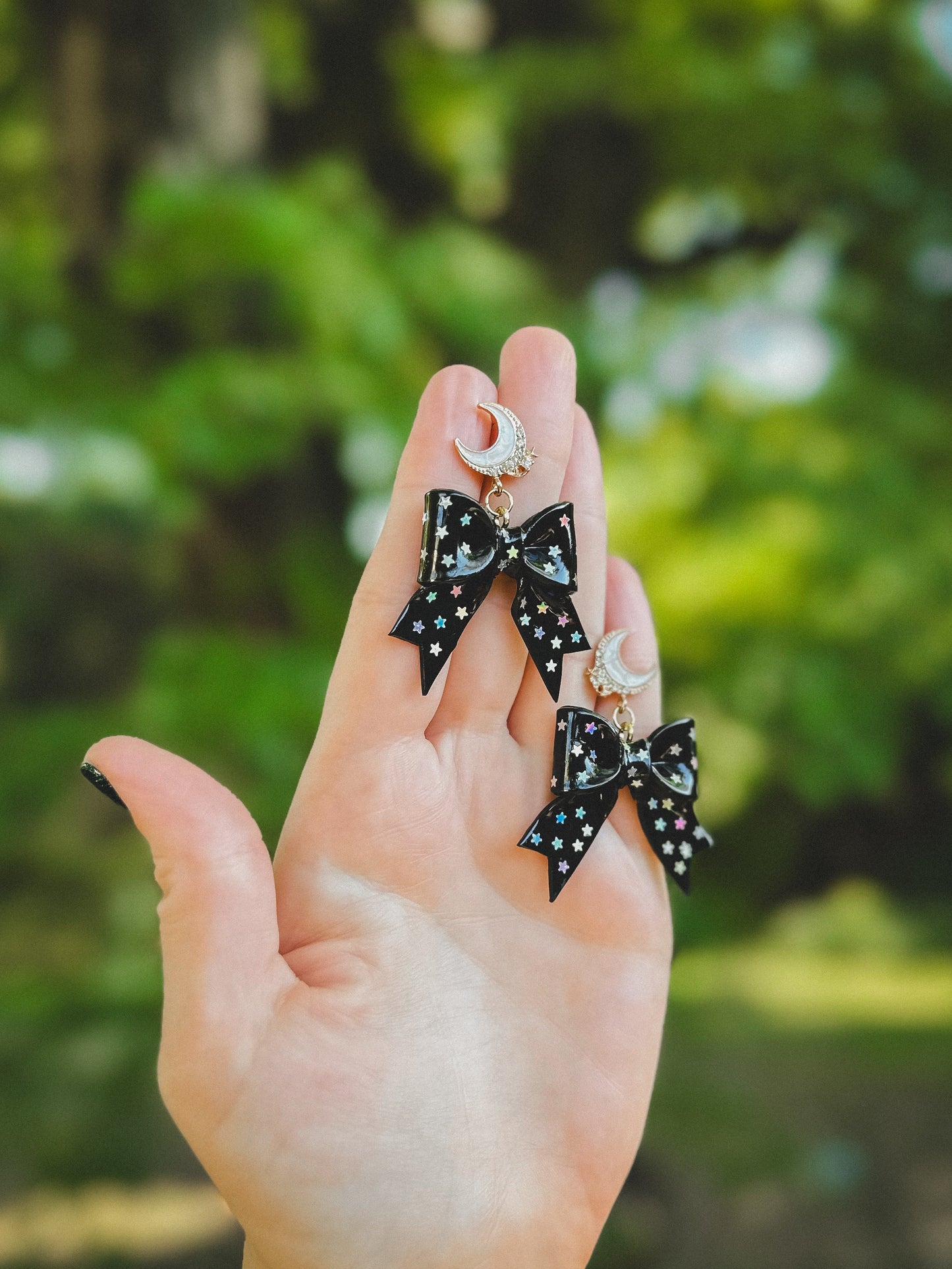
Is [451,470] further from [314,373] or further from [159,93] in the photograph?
[159,93]

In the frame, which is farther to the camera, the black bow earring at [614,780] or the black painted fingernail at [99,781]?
the black bow earring at [614,780]

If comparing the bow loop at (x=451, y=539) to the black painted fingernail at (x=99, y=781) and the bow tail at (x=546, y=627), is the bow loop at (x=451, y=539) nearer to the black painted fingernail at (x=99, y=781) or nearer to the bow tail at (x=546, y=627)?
the bow tail at (x=546, y=627)

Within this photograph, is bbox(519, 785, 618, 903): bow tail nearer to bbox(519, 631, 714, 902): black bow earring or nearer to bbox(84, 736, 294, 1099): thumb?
bbox(519, 631, 714, 902): black bow earring

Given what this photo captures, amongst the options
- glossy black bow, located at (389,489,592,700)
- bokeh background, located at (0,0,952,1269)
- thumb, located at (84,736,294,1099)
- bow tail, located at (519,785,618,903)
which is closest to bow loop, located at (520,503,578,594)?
glossy black bow, located at (389,489,592,700)

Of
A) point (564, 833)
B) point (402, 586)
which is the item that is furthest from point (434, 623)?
point (564, 833)

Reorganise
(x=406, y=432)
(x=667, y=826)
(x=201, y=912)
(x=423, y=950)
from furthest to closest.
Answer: (x=406, y=432), (x=667, y=826), (x=423, y=950), (x=201, y=912)

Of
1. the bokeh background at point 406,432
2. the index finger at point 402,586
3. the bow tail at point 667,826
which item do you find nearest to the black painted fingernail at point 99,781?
the index finger at point 402,586

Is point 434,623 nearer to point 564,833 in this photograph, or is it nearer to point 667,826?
point 564,833

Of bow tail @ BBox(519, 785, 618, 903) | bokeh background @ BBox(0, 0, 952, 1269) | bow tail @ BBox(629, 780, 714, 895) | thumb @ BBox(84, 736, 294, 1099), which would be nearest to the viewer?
thumb @ BBox(84, 736, 294, 1099)
